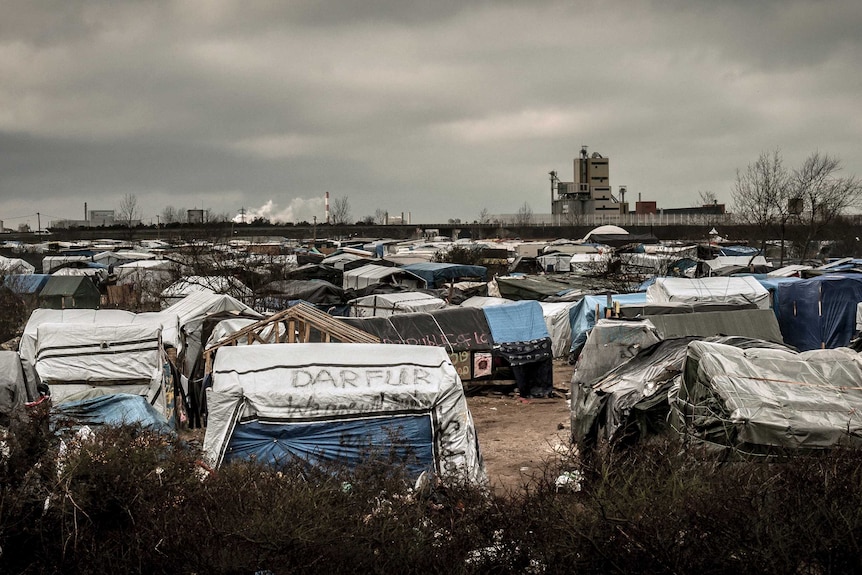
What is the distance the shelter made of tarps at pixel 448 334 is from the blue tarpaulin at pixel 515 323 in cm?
22

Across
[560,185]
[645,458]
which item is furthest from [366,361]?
[560,185]

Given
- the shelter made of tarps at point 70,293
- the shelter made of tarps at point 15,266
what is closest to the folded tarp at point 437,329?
the shelter made of tarps at point 70,293

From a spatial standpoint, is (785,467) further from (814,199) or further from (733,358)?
(814,199)

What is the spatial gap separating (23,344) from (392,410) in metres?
12.0

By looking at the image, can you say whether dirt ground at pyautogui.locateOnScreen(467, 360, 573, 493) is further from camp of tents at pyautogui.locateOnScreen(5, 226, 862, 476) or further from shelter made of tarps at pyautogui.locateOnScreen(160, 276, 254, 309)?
shelter made of tarps at pyautogui.locateOnScreen(160, 276, 254, 309)

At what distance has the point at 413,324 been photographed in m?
19.8

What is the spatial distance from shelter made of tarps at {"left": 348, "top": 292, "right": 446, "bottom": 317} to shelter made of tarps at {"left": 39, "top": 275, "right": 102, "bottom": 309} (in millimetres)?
15662

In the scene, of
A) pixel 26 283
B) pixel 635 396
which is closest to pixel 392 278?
pixel 26 283

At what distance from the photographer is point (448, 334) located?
1981cm

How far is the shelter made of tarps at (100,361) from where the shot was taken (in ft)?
47.6

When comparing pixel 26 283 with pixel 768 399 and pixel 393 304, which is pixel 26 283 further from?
pixel 768 399

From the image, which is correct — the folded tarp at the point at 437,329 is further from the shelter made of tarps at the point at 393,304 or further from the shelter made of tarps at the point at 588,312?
the shelter made of tarps at the point at 588,312

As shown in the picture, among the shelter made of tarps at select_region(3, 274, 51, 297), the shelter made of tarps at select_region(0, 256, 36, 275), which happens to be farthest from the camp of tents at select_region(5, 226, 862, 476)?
the shelter made of tarps at select_region(0, 256, 36, 275)

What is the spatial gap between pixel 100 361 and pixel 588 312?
47.5 feet
